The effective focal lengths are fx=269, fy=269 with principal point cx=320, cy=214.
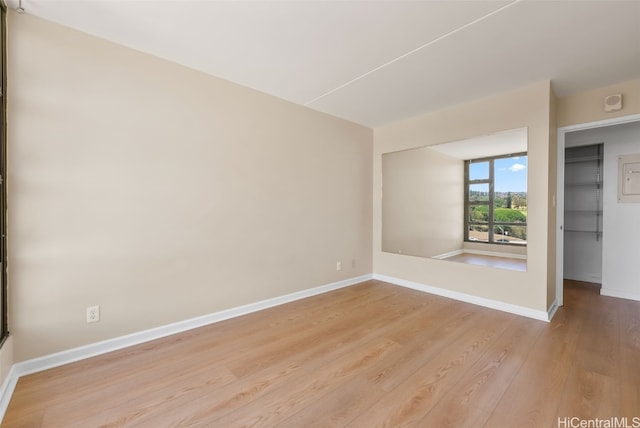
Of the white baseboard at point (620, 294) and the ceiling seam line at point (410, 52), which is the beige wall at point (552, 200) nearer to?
the white baseboard at point (620, 294)

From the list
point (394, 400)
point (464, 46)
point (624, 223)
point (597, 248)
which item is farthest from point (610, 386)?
point (597, 248)

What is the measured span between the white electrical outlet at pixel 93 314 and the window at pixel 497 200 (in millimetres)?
3936

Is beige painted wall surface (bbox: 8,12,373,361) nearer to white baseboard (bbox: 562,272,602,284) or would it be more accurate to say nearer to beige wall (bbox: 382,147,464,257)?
beige wall (bbox: 382,147,464,257)

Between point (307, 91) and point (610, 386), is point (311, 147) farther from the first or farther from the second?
point (610, 386)

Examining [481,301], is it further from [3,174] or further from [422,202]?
[3,174]

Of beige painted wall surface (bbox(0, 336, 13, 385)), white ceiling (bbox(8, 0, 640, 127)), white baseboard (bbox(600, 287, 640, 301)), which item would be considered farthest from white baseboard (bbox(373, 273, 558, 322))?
beige painted wall surface (bbox(0, 336, 13, 385))

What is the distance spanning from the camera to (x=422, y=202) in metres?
3.99

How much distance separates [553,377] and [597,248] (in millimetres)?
3335

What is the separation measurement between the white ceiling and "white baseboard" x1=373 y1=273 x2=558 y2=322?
2320mm

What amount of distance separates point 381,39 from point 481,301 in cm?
294

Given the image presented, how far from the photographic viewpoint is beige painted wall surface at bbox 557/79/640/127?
104 inches

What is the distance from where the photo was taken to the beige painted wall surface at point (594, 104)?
2637mm

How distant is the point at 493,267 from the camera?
3.08 m

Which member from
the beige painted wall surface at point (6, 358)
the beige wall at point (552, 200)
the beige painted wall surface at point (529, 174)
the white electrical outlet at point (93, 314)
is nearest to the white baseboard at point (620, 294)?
the beige wall at point (552, 200)
